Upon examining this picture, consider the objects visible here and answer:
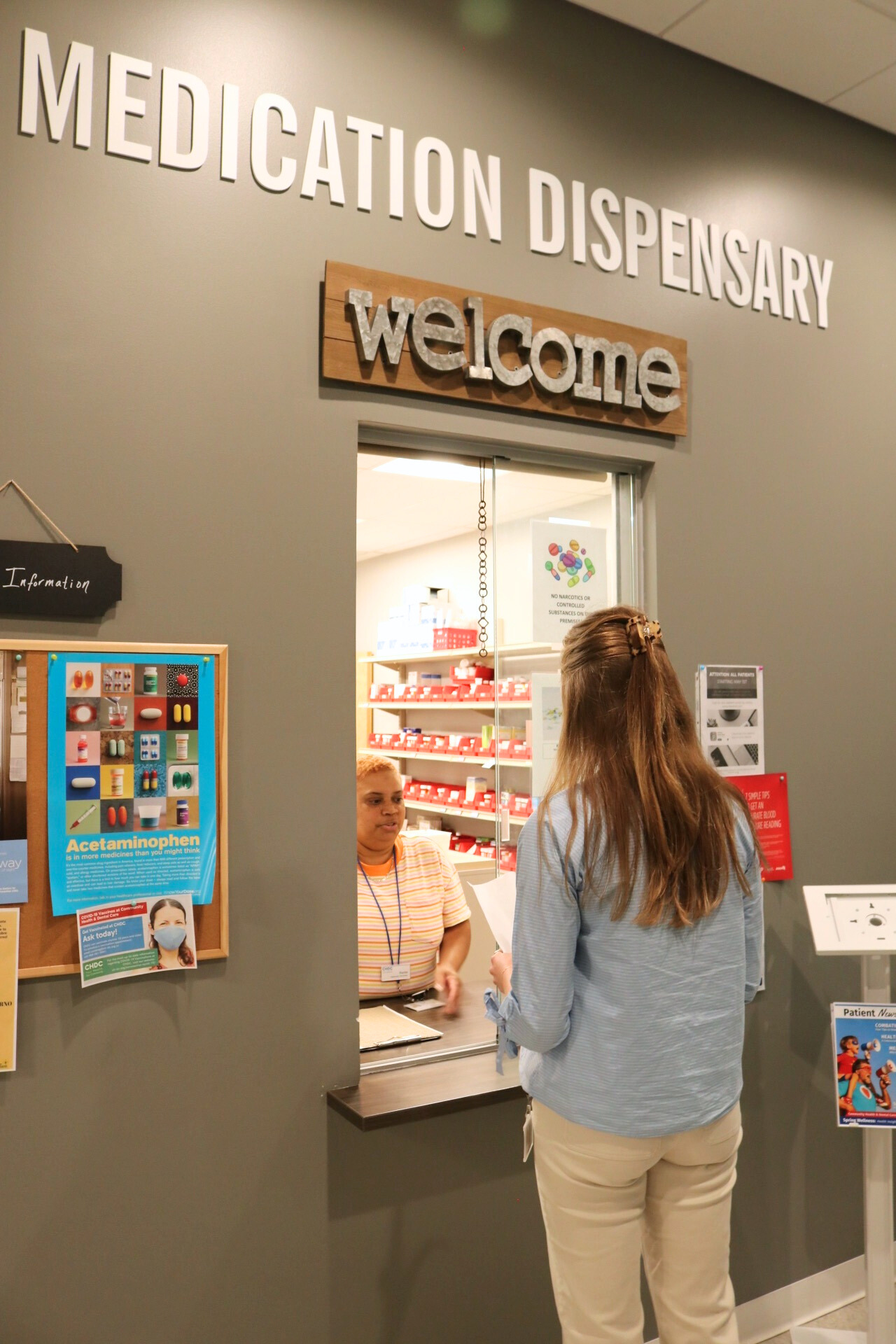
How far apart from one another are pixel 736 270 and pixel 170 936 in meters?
2.43

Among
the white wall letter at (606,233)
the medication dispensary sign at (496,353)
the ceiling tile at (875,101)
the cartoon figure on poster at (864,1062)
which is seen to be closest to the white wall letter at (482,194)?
the medication dispensary sign at (496,353)

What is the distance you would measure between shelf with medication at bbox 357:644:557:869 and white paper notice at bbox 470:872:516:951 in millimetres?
474

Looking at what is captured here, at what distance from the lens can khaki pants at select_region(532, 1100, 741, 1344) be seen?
66.1 inches

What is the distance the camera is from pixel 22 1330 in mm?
1885

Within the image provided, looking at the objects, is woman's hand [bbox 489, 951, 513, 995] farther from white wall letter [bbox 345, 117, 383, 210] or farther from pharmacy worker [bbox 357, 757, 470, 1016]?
white wall letter [bbox 345, 117, 383, 210]

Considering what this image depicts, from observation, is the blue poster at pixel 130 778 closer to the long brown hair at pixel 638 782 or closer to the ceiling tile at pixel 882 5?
the long brown hair at pixel 638 782

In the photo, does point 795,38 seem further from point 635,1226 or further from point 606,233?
point 635,1226

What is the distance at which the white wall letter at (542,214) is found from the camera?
257cm

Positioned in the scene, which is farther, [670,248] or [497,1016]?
[670,248]

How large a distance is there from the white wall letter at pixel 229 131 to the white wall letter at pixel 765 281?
1613mm

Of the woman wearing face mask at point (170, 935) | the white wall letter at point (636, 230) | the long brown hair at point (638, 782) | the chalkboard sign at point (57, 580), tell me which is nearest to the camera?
the long brown hair at point (638, 782)

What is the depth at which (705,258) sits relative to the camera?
9.50ft

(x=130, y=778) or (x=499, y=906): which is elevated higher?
(x=130, y=778)

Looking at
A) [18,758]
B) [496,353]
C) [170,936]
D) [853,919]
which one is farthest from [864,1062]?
[18,758]
